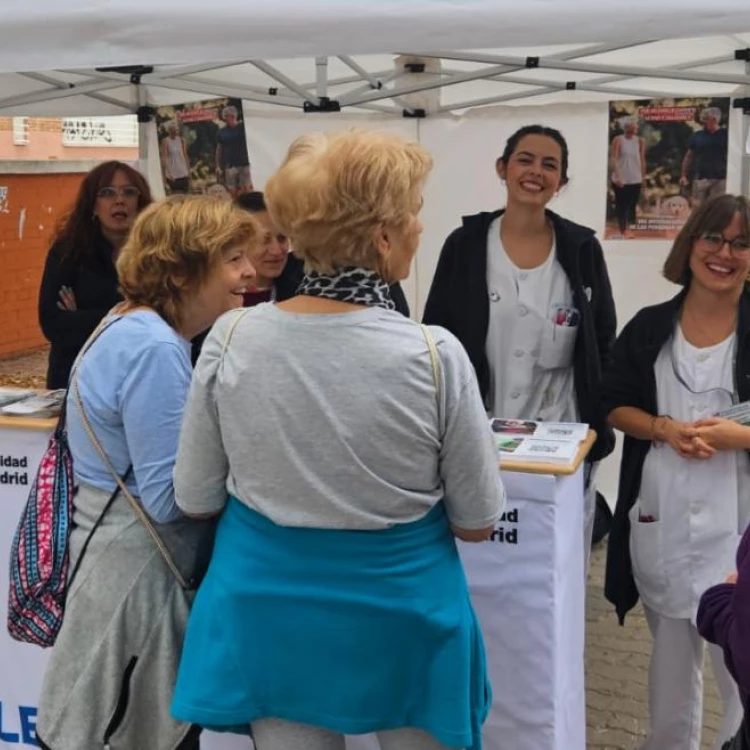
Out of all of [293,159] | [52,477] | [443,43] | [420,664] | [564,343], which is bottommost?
[420,664]

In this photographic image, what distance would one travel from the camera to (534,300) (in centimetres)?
295

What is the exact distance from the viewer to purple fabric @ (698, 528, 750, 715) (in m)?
1.40

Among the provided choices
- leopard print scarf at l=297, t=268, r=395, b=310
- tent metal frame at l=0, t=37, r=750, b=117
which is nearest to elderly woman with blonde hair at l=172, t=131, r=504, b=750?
leopard print scarf at l=297, t=268, r=395, b=310

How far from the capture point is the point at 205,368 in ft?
5.26

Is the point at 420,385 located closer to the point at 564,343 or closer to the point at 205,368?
the point at 205,368

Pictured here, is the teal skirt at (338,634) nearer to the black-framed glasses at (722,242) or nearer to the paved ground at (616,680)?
the black-framed glasses at (722,242)

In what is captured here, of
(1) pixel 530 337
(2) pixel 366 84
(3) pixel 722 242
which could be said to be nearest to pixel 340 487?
(3) pixel 722 242

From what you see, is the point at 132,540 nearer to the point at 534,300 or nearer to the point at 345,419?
the point at 345,419

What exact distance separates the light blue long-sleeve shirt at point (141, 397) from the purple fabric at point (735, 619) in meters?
1.00

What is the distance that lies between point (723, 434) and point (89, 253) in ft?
7.76

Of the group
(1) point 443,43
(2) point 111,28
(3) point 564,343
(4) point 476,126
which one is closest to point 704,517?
(3) point 564,343

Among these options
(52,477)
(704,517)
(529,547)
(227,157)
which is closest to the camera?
(52,477)

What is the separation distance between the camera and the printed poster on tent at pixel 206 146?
16.4ft

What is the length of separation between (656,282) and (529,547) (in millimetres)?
2699
